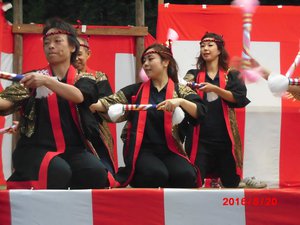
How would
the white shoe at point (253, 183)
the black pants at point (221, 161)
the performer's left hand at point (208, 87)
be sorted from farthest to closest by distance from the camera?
the white shoe at point (253, 183) < the black pants at point (221, 161) < the performer's left hand at point (208, 87)

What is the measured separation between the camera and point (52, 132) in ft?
10.3

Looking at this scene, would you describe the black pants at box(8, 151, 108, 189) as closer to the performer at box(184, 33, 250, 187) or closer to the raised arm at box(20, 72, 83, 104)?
the raised arm at box(20, 72, 83, 104)

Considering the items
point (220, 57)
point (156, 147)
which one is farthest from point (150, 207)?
point (220, 57)

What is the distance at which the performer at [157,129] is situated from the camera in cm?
358

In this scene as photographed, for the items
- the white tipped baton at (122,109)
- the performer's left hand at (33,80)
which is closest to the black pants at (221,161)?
the white tipped baton at (122,109)

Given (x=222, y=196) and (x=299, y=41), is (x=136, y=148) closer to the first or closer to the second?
(x=222, y=196)

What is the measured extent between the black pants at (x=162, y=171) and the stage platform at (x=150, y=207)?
869 millimetres

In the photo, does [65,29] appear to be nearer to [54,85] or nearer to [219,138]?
[54,85]

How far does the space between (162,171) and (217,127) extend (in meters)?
1.15

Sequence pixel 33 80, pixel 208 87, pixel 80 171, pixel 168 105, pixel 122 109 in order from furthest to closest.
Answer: pixel 208 87
pixel 122 109
pixel 168 105
pixel 80 171
pixel 33 80

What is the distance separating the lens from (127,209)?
265cm

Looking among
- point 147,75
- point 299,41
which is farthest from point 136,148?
point 299,41

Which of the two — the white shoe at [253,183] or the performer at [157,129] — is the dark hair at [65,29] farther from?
the white shoe at [253,183]

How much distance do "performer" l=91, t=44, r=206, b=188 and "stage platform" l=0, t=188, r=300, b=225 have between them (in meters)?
0.87
